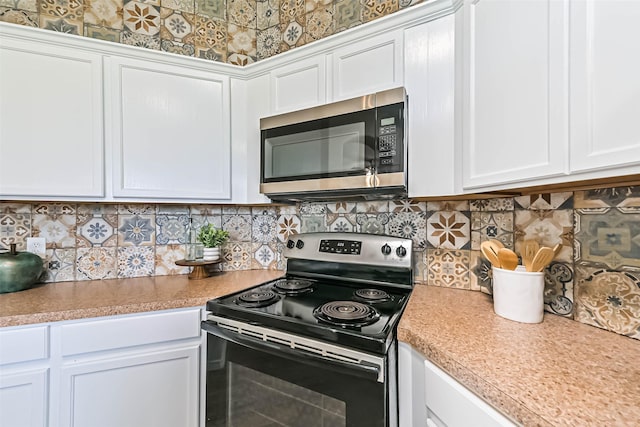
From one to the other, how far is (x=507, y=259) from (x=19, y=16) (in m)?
2.55

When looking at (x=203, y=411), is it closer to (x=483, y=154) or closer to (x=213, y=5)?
(x=483, y=154)

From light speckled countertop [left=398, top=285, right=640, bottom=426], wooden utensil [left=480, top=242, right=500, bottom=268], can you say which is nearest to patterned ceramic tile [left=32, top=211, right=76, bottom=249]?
light speckled countertop [left=398, top=285, right=640, bottom=426]

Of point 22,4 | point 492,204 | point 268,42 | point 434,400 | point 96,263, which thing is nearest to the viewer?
point 434,400

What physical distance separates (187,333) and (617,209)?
5.31 ft

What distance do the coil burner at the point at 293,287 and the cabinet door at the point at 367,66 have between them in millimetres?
915

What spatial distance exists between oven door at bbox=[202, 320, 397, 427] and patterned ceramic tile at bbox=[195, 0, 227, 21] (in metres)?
1.89

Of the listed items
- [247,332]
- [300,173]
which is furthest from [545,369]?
[300,173]

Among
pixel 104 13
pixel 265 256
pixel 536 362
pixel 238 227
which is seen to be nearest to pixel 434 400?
pixel 536 362

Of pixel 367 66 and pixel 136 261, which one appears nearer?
pixel 367 66

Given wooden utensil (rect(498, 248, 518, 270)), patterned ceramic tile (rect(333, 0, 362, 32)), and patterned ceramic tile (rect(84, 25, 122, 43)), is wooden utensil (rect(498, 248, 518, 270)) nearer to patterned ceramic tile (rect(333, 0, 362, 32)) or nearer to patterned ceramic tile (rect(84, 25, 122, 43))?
patterned ceramic tile (rect(333, 0, 362, 32))

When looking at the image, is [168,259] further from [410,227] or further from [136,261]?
[410,227]

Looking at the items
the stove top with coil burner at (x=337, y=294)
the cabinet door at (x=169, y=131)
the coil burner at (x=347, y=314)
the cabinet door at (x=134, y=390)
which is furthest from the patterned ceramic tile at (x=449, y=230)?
the cabinet door at (x=134, y=390)

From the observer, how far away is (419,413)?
3.02 feet

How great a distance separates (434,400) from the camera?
0.84 metres
